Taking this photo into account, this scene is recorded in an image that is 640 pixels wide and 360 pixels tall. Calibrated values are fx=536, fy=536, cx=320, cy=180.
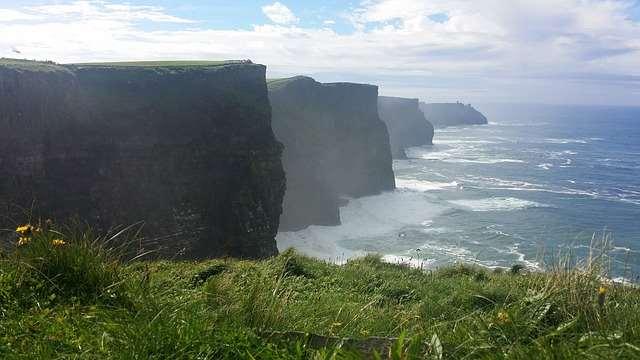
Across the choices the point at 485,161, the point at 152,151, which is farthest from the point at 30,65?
the point at 485,161

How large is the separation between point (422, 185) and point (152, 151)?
2219 inches

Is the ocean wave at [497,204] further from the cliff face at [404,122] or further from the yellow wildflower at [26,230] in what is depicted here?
the cliff face at [404,122]

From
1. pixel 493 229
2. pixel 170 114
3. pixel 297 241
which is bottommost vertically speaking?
pixel 297 241

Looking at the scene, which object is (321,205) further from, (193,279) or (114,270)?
(114,270)

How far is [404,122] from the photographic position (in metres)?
150

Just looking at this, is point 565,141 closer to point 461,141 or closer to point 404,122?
point 461,141

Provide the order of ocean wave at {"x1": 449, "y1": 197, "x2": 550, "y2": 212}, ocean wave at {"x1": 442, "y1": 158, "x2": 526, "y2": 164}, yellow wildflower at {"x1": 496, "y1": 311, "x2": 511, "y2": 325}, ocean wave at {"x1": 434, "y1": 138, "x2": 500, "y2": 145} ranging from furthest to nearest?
1. ocean wave at {"x1": 434, "y1": 138, "x2": 500, "y2": 145}
2. ocean wave at {"x1": 442, "y1": 158, "x2": 526, "y2": 164}
3. ocean wave at {"x1": 449, "y1": 197, "x2": 550, "y2": 212}
4. yellow wildflower at {"x1": 496, "y1": 311, "x2": 511, "y2": 325}

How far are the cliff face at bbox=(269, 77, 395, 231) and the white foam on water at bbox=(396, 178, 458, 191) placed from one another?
3229mm

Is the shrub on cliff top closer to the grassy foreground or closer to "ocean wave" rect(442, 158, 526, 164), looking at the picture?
the grassy foreground

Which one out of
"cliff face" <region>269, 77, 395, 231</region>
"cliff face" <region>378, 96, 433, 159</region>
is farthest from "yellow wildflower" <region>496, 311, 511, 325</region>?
"cliff face" <region>378, 96, 433, 159</region>

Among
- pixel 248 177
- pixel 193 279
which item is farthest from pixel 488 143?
pixel 193 279

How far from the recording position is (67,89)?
4025cm

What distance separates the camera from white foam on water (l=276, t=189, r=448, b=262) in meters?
57.3

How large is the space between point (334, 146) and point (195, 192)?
44.6 meters
